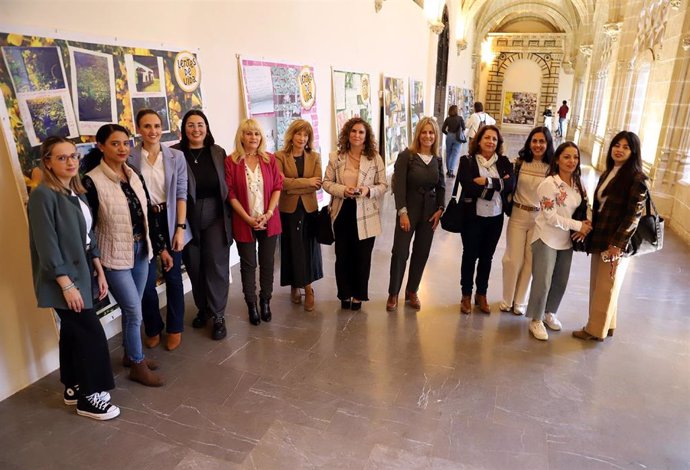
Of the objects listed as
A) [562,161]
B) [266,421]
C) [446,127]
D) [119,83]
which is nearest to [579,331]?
[562,161]

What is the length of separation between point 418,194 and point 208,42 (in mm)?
2447

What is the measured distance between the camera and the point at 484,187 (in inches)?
141

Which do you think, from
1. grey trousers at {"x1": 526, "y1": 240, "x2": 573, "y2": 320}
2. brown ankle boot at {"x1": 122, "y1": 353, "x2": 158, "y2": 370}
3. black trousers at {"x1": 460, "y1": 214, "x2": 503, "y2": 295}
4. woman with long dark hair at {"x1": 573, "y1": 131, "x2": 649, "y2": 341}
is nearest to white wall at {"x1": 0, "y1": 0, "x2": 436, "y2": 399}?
brown ankle boot at {"x1": 122, "y1": 353, "x2": 158, "y2": 370}

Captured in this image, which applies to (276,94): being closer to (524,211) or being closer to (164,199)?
(164,199)

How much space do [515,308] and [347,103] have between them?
4.51 metres

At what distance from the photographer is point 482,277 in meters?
4.02

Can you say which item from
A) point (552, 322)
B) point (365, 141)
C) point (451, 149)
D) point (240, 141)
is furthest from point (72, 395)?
point (451, 149)

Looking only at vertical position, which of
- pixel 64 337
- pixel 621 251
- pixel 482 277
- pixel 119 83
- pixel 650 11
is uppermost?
pixel 650 11

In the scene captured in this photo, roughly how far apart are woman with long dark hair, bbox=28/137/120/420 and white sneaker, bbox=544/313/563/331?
10.7 ft

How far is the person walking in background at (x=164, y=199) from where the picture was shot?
2.98 meters

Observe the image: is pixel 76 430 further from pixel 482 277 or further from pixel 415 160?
pixel 482 277

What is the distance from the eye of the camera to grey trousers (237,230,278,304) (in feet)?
12.0

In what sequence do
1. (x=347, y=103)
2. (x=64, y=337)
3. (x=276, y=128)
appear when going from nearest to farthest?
(x=64, y=337) → (x=276, y=128) → (x=347, y=103)

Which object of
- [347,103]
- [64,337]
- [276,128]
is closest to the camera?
[64,337]
